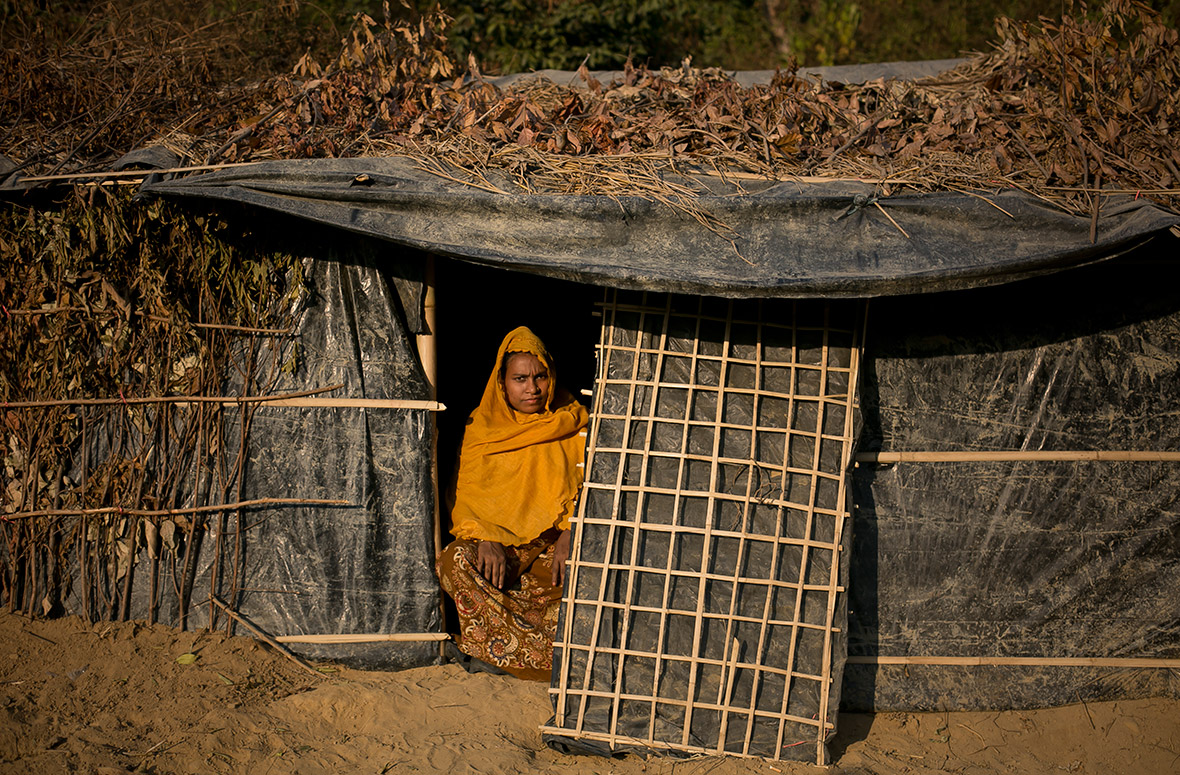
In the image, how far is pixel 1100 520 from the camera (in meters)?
3.74

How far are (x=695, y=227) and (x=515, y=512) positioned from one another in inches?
62.1

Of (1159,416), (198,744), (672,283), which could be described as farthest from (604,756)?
(1159,416)

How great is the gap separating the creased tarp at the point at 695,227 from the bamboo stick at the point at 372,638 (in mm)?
1813

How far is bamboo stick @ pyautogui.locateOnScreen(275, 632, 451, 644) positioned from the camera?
3.89 meters

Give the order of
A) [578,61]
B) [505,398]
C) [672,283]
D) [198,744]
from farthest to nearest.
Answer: [578,61] < [505,398] < [198,744] < [672,283]

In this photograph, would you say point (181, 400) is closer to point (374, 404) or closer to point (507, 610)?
point (374, 404)

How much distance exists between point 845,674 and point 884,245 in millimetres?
1912

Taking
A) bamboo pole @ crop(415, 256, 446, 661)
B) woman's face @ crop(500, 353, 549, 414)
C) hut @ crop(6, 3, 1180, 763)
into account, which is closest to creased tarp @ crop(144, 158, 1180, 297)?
hut @ crop(6, 3, 1180, 763)

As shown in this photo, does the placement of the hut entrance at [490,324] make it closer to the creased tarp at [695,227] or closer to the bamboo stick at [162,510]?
the bamboo stick at [162,510]

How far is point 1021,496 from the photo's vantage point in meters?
3.71

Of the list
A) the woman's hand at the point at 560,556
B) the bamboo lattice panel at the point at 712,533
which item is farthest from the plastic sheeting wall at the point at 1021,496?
the woman's hand at the point at 560,556

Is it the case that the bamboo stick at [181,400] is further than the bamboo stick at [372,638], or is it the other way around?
the bamboo stick at [372,638]

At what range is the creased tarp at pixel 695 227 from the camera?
3.12 metres

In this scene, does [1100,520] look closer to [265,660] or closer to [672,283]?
[672,283]
